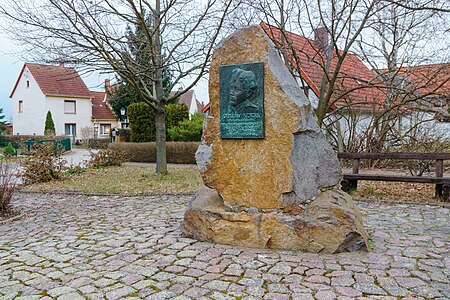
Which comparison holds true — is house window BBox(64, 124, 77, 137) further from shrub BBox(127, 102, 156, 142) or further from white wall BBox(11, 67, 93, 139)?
shrub BBox(127, 102, 156, 142)

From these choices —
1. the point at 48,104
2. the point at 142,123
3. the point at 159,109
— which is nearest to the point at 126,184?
the point at 159,109

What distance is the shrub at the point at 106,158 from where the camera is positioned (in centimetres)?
1589

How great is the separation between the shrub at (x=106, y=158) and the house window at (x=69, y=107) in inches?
994

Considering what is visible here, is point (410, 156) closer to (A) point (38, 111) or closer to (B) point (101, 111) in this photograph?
(A) point (38, 111)

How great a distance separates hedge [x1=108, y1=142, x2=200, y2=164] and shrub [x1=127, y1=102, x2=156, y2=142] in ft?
5.94

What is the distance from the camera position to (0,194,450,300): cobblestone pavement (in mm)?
3658

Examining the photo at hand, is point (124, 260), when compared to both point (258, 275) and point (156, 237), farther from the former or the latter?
point (258, 275)

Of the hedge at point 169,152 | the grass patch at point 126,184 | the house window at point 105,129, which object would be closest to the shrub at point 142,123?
the hedge at point 169,152

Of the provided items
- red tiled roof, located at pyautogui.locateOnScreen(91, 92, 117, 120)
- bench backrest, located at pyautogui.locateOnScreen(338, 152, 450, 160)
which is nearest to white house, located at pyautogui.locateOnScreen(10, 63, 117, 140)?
red tiled roof, located at pyautogui.locateOnScreen(91, 92, 117, 120)

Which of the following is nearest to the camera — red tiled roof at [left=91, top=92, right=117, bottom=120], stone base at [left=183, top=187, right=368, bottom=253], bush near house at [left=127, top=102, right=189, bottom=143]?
stone base at [left=183, top=187, right=368, bottom=253]

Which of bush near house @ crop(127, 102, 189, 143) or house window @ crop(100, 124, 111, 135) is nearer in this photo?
bush near house @ crop(127, 102, 189, 143)

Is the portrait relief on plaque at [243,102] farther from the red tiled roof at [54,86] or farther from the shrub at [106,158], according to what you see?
the red tiled roof at [54,86]

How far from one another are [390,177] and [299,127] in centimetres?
438

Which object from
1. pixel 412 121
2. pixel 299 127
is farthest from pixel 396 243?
pixel 412 121
